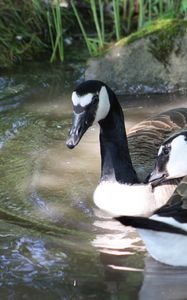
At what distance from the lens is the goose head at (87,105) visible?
603cm

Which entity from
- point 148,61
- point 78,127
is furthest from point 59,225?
point 148,61

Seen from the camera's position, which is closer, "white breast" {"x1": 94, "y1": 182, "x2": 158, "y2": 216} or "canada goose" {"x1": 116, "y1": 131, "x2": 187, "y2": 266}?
"canada goose" {"x1": 116, "y1": 131, "x2": 187, "y2": 266}

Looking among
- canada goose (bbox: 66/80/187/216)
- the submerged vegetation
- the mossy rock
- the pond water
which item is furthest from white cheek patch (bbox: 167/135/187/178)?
the submerged vegetation

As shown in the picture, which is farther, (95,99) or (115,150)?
(115,150)

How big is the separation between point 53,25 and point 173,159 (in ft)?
17.7

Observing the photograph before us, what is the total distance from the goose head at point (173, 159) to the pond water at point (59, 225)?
0.50 m

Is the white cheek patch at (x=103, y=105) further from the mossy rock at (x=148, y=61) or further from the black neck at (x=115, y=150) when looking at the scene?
the mossy rock at (x=148, y=61)

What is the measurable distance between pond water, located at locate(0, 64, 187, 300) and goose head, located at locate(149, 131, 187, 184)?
505 millimetres

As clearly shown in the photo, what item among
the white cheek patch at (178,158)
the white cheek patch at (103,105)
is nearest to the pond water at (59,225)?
the white cheek patch at (178,158)

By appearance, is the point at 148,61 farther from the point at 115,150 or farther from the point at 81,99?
the point at 81,99

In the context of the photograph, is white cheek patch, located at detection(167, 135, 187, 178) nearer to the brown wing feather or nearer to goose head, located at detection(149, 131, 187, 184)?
goose head, located at detection(149, 131, 187, 184)

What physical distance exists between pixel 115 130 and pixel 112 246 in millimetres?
1208

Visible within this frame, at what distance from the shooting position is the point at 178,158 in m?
5.75

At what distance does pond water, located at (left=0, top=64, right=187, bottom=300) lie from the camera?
16.4 ft
